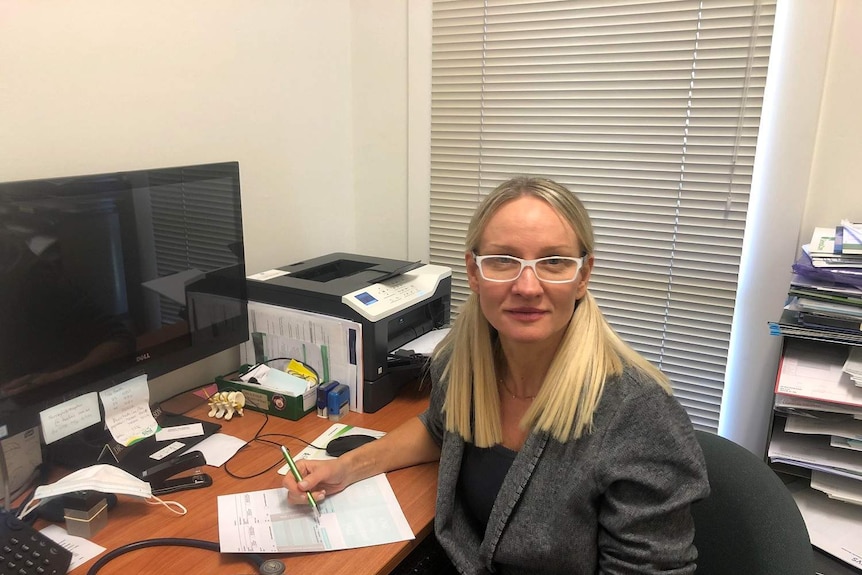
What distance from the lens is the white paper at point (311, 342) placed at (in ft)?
5.38

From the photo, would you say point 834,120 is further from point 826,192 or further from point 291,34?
point 291,34

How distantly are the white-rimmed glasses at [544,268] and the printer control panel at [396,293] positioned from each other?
0.52 meters

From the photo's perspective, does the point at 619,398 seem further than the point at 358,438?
No

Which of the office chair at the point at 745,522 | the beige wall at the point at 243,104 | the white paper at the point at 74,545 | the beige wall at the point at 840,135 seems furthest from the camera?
the beige wall at the point at 840,135

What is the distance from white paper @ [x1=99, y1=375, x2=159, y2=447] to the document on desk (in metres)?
0.28

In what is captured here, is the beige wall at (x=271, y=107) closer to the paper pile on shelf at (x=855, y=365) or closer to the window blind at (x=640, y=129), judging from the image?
the window blind at (x=640, y=129)

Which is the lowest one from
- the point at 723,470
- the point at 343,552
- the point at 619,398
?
the point at 343,552

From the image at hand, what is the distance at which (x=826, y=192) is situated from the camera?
166 cm

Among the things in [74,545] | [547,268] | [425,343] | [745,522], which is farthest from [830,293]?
[74,545]

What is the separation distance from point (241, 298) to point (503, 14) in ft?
4.03

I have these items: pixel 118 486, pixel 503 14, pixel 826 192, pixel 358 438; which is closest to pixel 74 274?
pixel 118 486

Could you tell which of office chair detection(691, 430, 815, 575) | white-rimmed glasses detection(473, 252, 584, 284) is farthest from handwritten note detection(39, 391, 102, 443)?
office chair detection(691, 430, 815, 575)

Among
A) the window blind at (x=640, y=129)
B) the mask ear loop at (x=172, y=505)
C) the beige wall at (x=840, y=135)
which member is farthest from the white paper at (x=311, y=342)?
the beige wall at (x=840, y=135)

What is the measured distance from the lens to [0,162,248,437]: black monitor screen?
1.14 m
